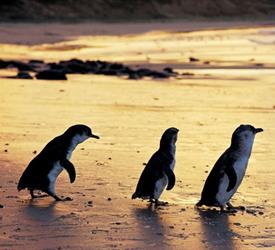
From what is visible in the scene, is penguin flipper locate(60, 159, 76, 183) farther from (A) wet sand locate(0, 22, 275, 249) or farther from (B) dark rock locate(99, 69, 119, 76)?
(B) dark rock locate(99, 69, 119, 76)

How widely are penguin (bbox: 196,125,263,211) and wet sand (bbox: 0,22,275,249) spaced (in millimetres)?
176

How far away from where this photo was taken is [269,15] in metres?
74.0

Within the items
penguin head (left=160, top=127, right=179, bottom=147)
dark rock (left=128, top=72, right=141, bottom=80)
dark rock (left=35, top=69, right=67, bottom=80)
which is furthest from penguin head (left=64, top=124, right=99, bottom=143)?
dark rock (left=128, top=72, right=141, bottom=80)

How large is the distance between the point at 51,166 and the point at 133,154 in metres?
2.61

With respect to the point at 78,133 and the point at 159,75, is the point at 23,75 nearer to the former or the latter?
the point at 159,75

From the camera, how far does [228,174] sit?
31.7 feet

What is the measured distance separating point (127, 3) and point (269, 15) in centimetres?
892

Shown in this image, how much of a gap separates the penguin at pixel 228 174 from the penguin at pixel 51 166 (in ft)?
3.92

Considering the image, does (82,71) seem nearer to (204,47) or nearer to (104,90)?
(104,90)

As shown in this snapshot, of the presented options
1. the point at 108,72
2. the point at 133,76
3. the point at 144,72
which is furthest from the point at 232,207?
the point at 108,72

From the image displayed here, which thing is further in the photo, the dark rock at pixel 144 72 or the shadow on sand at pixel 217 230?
the dark rock at pixel 144 72

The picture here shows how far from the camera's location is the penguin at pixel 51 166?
9930mm

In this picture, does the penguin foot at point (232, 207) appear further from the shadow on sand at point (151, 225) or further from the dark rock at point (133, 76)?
the dark rock at point (133, 76)

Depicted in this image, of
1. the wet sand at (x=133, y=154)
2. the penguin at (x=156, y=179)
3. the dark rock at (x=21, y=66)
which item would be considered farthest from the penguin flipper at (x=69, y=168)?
the dark rock at (x=21, y=66)
